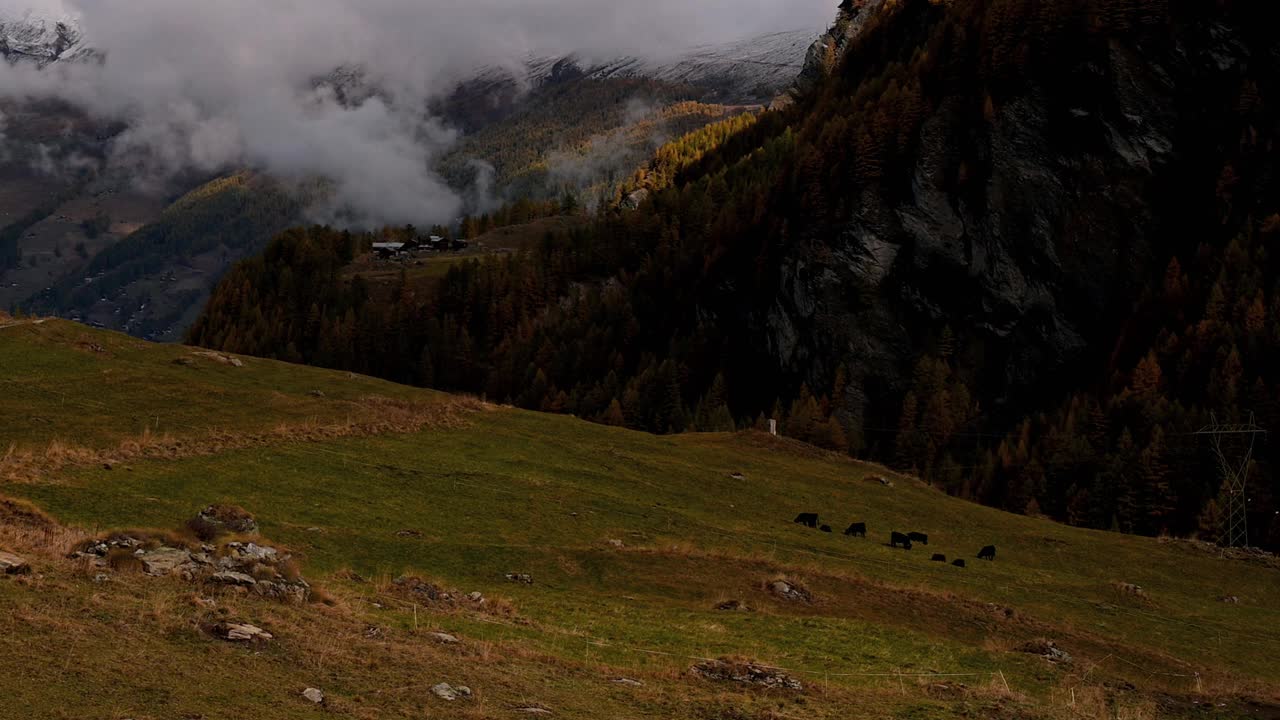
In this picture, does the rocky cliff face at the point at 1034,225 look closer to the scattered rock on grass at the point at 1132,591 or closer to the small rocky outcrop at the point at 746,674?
the scattered rock on grass at the point at 1132,591

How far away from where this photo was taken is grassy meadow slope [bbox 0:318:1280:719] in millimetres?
20469

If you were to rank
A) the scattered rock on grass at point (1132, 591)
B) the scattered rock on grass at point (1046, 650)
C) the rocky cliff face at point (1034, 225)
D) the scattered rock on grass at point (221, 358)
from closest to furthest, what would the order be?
the scattered rock on grass at point (1046, 650)
the scattered rock on grass at point (1132, 591)
the scattered rock on grass at point (221, 358)
the rocky cliff face at point (1034, 225)

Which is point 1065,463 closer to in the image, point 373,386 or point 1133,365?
point 1133,365

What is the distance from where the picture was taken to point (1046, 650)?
115 feet

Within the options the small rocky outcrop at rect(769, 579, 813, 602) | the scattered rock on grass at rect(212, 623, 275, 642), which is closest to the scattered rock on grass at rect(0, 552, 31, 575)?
the scattered rock on grass at rect(212, 623, 275, 642)

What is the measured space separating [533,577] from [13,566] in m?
17.8

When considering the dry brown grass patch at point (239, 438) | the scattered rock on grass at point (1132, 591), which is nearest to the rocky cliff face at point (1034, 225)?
the scattered rock on grass at point (1132, 591)

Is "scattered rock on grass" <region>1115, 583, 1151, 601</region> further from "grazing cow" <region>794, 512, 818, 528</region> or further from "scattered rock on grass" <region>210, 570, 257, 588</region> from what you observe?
"scattered rock on grass" <region>210, 570, 257, 588</region>

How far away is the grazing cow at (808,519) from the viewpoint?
58500 millimetres

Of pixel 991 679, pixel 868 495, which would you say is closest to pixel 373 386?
pixel 868 495

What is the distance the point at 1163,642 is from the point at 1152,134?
148928 millimetres

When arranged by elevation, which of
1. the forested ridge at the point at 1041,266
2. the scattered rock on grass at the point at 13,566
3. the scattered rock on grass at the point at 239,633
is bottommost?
the scattered rock on grass at the point at 239,633

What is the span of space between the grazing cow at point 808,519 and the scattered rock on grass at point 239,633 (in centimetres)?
4140

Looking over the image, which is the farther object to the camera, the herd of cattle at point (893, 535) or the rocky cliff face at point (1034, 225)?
the rocky cliff face at point (1034, 225)
